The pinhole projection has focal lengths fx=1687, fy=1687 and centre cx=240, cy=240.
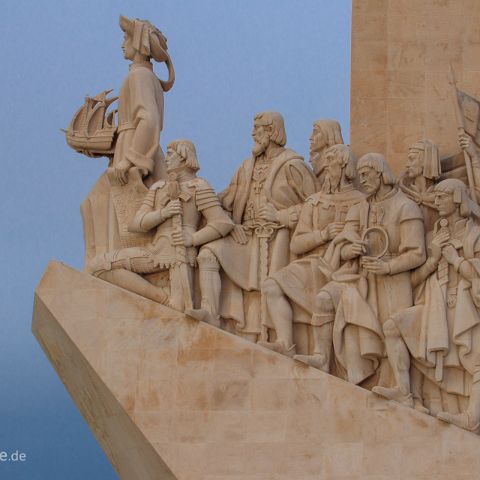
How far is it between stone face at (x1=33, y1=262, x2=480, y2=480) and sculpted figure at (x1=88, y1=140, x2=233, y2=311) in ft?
0.68

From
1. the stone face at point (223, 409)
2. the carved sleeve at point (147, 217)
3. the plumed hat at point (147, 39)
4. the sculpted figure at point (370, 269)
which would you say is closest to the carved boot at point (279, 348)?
the stone face at point (223, 409)

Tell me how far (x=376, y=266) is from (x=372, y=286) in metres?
0.22

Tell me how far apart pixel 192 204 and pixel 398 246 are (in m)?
1.76

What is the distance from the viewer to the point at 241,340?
13047 millimetres

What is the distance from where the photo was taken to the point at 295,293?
520 inches

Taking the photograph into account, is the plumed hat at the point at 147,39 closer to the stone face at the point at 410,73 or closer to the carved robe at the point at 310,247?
the stone face at the point at 410,73

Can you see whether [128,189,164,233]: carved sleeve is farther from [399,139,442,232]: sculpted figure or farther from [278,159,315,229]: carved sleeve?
[399,139,442,232]: sculpted figure

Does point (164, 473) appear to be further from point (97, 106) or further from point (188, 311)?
point (97, 106)

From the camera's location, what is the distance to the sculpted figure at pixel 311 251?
1317cm

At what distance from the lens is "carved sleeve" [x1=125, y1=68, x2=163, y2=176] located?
1406cm

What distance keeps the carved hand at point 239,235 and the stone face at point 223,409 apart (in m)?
0.88

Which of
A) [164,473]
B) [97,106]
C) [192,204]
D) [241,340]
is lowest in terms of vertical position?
[164,473]

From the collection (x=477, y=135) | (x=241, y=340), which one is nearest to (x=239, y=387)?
(x=241, y=340)

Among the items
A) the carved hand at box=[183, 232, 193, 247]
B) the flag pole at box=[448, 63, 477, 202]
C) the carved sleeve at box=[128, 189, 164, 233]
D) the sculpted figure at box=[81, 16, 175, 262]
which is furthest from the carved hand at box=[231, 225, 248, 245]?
the flag pole at box=[448, 63, 477, 202]
